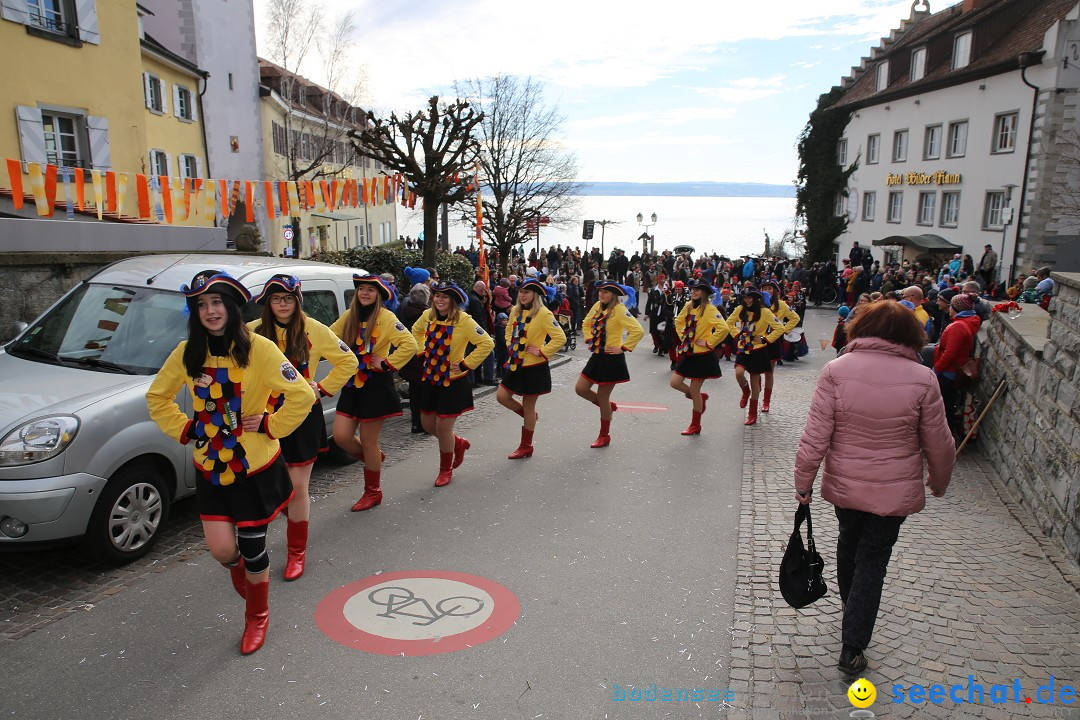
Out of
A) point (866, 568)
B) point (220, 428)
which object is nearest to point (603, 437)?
point (866, 568)

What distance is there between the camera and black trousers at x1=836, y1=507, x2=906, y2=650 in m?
3.90

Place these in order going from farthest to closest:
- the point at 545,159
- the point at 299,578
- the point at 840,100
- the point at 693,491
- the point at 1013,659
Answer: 1. the point at 545,159
2. the point at 840,100
3. the point at 693,491
4. the point at 299,578
5. the point at 1013,659

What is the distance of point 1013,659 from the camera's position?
4059 millimetres

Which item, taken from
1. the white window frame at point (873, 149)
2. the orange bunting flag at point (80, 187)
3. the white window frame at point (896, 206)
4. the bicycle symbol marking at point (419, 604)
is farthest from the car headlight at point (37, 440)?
the white window frame at point (873, 149)

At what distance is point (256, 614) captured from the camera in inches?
168

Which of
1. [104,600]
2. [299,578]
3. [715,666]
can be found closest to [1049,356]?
[715,666]

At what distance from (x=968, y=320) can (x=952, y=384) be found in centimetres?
74

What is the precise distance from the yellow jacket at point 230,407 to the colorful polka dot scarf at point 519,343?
4.03 m

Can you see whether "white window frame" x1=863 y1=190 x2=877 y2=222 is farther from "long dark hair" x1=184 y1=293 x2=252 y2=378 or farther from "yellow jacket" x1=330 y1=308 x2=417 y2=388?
"long dark hair" x1=184 y1=293 x2=252 y2=378

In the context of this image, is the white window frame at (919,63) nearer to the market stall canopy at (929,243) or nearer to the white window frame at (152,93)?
the market stall canopy at (929,243)

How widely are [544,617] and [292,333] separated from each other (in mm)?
2625

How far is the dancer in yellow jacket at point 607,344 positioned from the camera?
28.2 feet

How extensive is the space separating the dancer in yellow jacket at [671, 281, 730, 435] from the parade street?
238cm

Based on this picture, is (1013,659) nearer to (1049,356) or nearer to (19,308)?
(1049,356)
